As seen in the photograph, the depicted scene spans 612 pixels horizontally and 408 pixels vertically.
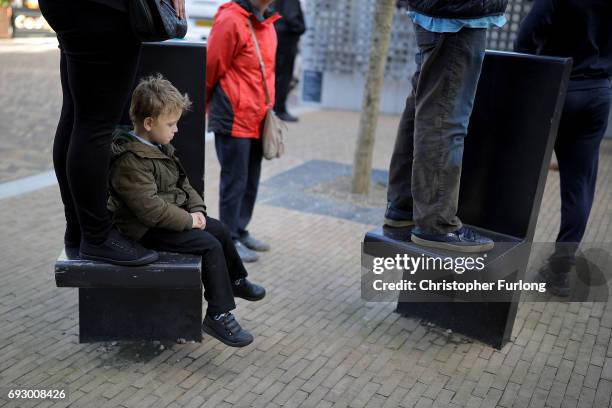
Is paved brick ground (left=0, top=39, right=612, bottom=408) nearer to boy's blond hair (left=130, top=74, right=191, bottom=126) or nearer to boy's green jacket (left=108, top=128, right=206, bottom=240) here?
boy's green jacket (left=108, top=128, right=206, bottom=240)

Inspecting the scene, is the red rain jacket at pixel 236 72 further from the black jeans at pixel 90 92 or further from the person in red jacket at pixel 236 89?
the black jeans at pixel 90 92

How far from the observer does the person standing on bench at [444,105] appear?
10.1 ft

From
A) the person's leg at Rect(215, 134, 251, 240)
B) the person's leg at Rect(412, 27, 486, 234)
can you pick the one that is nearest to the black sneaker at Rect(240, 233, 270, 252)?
the person's leg at Rect(215, 134, 251, 240)

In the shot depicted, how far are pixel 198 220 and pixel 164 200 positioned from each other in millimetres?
192

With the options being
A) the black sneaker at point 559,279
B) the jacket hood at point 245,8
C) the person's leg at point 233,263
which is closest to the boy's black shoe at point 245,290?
the person's leg at point 233,263

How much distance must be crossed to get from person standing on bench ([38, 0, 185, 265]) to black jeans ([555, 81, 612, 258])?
8.11 feet

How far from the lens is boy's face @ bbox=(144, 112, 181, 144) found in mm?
3111

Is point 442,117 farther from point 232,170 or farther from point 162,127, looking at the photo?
point 232,170

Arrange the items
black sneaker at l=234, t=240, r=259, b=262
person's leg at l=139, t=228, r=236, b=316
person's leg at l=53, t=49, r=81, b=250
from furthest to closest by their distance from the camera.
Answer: black sneaker at l=234, t=240, r=259, b=262 < person's leg at l=139, t=228, r=236, b=316 < person's leg at l=53, t=49, r=81, b=250

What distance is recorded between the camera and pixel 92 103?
9.36 feet

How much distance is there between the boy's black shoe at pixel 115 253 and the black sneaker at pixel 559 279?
8.82 feet

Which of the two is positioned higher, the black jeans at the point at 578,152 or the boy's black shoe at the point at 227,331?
the black jeans at the point at 578,152

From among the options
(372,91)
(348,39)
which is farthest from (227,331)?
(348,39)

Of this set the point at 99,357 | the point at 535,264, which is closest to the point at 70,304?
the point at 99,357
